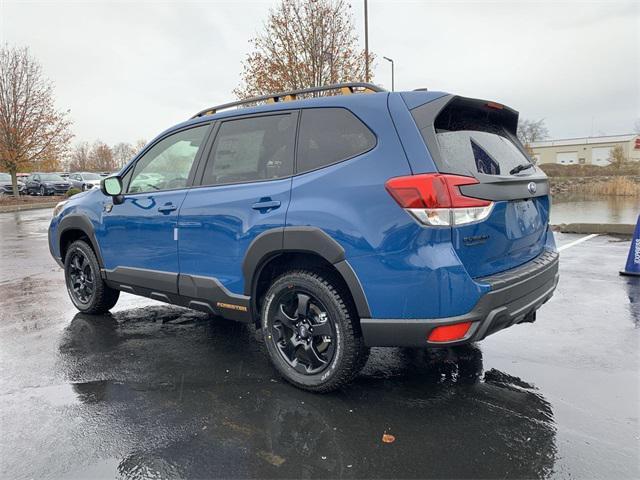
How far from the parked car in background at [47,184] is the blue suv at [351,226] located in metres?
30.1

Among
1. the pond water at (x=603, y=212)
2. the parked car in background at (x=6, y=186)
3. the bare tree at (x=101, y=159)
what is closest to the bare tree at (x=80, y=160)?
the bare tree at (x=101, y=159)

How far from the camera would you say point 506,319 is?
9.39 ft

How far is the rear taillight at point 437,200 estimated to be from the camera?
8.71ft

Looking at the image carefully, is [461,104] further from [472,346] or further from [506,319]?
[472,346]

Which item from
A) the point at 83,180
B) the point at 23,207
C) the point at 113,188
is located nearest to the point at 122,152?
the point at 83,180

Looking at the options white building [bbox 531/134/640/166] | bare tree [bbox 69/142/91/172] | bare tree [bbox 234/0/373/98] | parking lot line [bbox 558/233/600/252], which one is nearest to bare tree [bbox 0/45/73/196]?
bare tree [bbox 234/0/373/98]

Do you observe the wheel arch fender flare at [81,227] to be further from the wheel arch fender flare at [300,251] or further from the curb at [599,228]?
the curb at [599,228]

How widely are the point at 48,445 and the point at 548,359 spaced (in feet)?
11.5

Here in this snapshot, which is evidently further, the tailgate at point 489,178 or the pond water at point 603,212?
the pond water at point 603,212

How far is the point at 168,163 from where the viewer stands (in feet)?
14.0

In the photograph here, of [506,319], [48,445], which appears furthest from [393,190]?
[48,445]

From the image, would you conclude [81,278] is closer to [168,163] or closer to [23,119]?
[168,163]

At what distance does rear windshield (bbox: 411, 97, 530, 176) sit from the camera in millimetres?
2834

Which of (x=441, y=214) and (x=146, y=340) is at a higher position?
(x=441, y=214)
